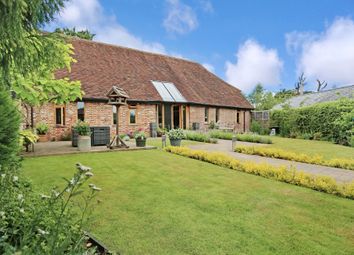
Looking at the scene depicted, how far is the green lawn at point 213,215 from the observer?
320 cm

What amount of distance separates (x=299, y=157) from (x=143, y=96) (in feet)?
41.3

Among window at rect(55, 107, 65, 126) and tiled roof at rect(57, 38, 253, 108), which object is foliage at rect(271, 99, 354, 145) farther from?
window at rect(55, 107, 65, 126)

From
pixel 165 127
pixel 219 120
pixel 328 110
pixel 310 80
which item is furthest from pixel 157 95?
pixel 310 80

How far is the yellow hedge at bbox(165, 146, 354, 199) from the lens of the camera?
17.8 ft

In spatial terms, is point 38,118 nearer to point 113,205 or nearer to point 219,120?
point 113,205

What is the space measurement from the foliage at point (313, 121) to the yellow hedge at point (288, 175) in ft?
34.9

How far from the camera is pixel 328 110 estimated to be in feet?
59.5

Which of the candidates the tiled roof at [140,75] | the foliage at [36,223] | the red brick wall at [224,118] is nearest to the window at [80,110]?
the tiled roof at [140,75]

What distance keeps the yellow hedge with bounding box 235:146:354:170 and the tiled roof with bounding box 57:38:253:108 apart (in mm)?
10214

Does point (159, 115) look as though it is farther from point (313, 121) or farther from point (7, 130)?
point (7, 130)

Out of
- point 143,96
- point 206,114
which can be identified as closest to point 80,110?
point 143,96

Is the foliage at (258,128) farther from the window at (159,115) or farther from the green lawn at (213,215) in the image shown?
the green lawn at (213,215)

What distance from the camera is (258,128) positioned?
25562 mm

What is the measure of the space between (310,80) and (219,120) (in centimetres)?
3453
